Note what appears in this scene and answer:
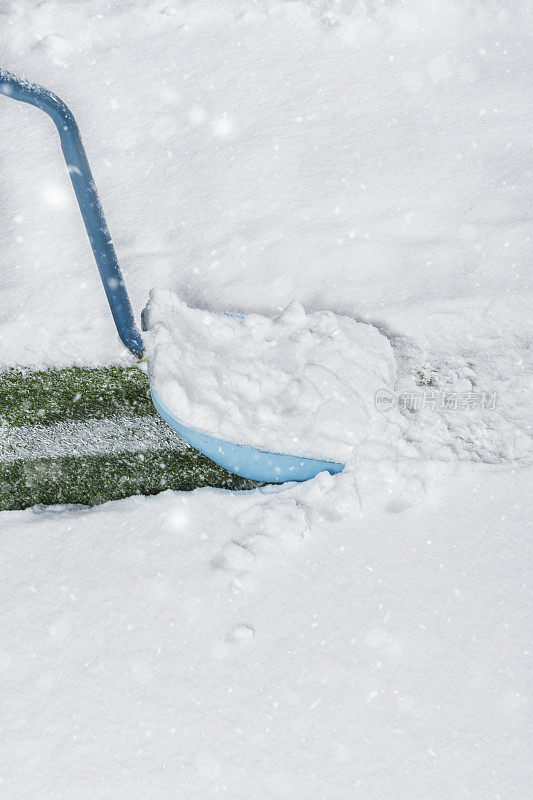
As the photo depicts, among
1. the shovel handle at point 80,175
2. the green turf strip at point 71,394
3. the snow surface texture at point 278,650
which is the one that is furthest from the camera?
the green turf strip at point 71,394

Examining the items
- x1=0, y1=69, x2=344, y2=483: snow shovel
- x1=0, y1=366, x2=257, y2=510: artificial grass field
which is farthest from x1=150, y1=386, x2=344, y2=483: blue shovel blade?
x1=0, y1=366, x2=257, y2=510: artificial grass field

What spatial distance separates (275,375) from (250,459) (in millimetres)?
209

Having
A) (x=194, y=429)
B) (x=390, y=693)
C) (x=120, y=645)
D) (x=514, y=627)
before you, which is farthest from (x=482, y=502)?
(x=120, y=645)

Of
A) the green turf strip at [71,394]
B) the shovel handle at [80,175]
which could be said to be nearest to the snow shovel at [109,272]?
the shovel handle at [80,175]

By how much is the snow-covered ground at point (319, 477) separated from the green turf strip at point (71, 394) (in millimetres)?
60

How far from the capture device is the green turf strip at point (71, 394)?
1.51 meters

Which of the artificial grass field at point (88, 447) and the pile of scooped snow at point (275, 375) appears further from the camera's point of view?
the artificial grass field at point (88, 447)

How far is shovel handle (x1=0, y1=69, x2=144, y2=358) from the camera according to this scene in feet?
4.36

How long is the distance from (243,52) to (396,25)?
1.72 ft

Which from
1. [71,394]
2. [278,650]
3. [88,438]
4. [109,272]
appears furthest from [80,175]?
[278,650]

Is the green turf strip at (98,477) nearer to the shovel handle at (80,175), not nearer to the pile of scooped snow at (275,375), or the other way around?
the pile of scooped snow at (275,375)

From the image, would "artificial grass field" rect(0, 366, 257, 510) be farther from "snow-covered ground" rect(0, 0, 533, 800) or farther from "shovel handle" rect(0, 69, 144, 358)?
"shovel handle" rect(0, 69, 144, 358)

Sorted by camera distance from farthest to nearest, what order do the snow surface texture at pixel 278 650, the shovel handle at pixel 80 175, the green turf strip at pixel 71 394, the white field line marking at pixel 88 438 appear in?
1. the white field line marking at pixel 88 438
2. the green turf strip at pixel 71 394
3. the shovel handle at pixel 80 175
4. the snow surface texture at pixel 278 650

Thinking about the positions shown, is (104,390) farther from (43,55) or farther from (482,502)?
(43,55)
